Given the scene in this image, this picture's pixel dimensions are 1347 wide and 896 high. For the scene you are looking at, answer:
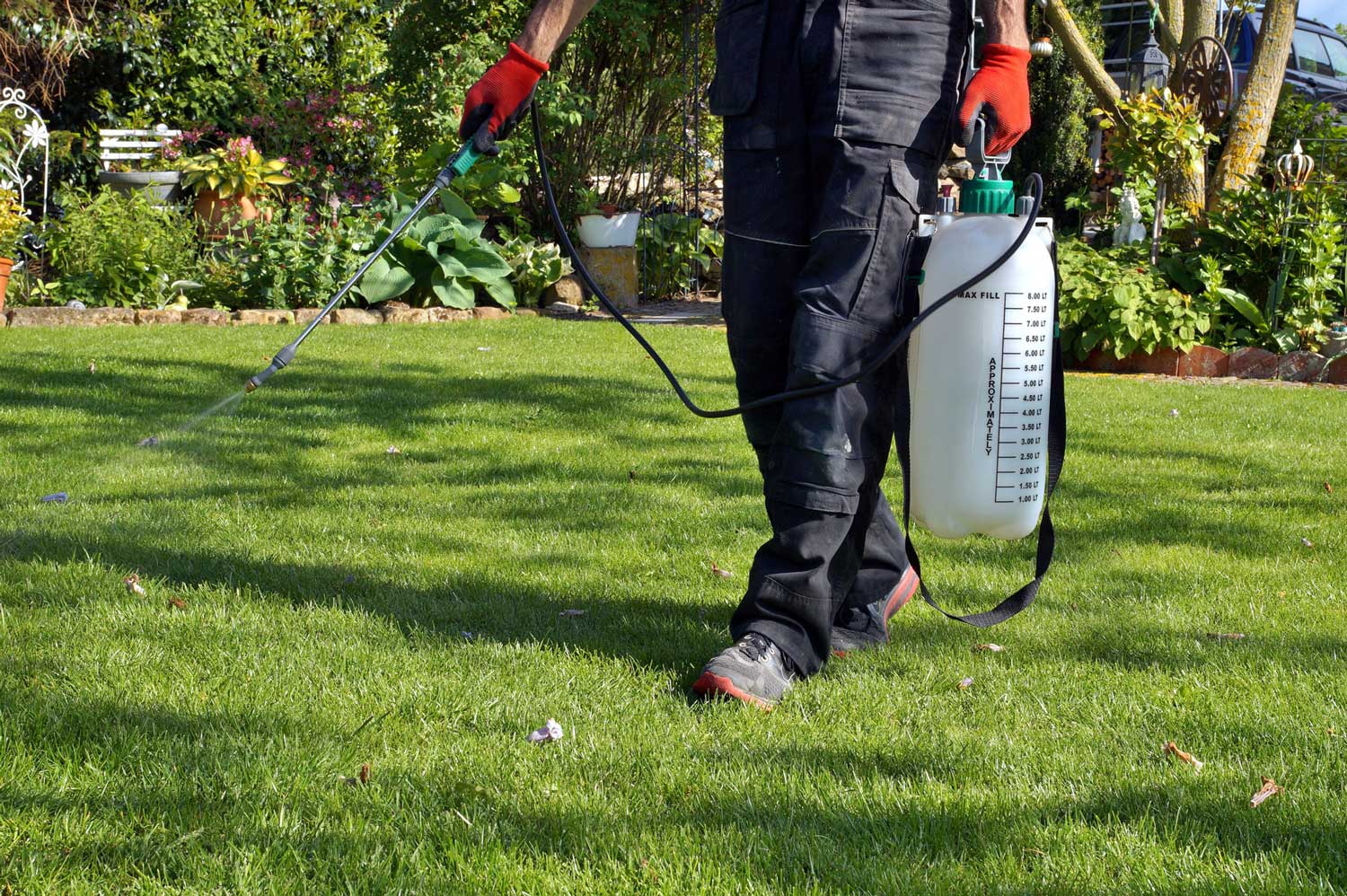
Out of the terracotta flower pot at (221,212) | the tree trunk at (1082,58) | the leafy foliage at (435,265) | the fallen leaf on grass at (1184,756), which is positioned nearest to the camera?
the fallen leaf on grass at (1184,756)

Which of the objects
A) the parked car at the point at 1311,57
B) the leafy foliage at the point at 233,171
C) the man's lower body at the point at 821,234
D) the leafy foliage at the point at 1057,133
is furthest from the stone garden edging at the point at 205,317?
the parked car at the point at 1311,57

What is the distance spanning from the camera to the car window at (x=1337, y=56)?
16328mm

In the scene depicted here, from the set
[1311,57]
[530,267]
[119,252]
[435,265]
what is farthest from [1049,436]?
[1311,57]

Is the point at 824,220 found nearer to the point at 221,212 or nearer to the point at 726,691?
the point at 726,691

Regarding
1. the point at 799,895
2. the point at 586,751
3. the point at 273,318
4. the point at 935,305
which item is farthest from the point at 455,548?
the point at 273,318

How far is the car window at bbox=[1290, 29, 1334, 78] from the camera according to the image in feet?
51.3

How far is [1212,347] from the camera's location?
7367 millimetres

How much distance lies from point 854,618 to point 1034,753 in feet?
2.29

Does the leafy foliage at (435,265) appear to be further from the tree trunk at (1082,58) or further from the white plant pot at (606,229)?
the tree trunk at (1082,58)

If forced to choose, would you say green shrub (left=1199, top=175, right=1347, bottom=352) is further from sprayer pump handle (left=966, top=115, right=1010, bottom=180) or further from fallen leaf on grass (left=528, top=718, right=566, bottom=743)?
fallen leaf on grass (left=528, top=718, right=566, bottom=743)

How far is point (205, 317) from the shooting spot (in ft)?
25.8

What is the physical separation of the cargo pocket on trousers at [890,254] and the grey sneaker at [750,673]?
2.10 feet

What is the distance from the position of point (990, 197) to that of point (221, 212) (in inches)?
339

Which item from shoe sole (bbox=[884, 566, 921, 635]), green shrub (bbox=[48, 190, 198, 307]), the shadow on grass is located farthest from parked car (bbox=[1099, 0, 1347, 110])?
the shadow on grass
